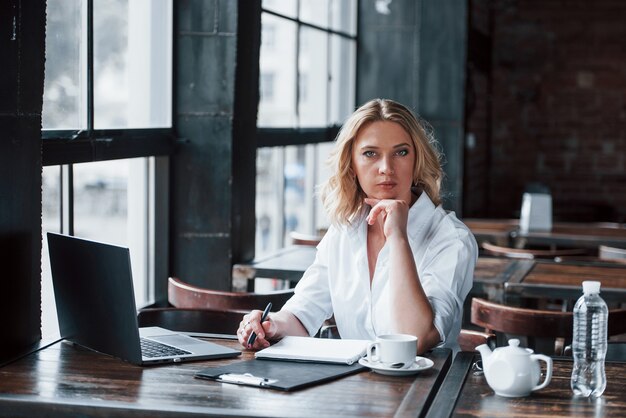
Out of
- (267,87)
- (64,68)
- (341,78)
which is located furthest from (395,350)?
(341,78)

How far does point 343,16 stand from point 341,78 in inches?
17.8

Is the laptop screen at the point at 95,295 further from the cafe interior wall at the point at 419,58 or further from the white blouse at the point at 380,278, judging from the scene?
the cafe interior wall at the point at 419,58

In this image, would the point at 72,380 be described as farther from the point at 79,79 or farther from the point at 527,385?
the point at 79,79

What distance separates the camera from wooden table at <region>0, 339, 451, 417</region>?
2.13 metres

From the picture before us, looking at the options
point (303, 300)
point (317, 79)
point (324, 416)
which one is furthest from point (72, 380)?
point (317, 79)

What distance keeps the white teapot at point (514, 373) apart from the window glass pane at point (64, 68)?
177cm

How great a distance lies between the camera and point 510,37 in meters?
9.45

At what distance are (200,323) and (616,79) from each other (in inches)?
277

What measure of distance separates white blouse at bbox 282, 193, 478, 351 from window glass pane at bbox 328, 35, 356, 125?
13.1 feet

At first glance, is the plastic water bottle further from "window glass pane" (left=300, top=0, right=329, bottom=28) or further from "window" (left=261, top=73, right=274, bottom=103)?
"window glass pane" (left=300, top=0, right=329, bottom=28)

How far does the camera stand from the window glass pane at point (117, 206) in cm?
371

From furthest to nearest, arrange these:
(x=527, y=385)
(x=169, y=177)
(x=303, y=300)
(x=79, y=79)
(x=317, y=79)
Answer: (x=317, y=79) → (x=169, y=177) → (x=79, y=79) → (x=303, y=300) → (x=527, y=385)

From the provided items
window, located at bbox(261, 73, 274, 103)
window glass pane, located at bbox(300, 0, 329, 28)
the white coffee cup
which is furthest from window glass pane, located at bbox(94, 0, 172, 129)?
window glass pane, located at bbox(300, 0, 329, 28)

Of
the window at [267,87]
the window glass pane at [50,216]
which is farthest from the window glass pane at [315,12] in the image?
the window glass pane at [50,216]
